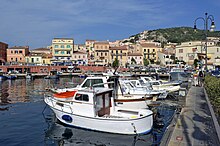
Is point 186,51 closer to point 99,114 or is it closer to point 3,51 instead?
point 3,51

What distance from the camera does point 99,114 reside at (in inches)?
590

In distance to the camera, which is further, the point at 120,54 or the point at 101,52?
the point at 120,54

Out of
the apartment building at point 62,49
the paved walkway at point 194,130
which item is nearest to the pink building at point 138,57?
the apartment building at point 62,49

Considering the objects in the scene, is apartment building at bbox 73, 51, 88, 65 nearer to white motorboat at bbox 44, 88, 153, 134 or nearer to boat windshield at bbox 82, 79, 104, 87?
boat windshield at bbox 82, 79, 104, 87

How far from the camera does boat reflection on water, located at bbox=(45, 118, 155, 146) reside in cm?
1296

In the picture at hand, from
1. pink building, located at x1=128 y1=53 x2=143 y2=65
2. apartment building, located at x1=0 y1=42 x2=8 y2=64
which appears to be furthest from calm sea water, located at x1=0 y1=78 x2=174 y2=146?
pink building, located at x1=128 y1=53 x2=143 y2=65

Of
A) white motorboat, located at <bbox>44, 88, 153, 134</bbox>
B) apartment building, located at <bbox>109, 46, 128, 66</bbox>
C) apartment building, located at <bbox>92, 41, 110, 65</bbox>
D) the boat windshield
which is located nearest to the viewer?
white motorboat, located at <bbox>44, 88, 153, 134</bbox>

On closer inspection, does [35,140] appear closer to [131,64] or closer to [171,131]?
[171,131]

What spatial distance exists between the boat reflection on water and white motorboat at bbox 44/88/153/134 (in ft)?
1.03

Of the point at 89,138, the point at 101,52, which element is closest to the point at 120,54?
the point at 101,52

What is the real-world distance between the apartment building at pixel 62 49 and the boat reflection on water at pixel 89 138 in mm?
81322

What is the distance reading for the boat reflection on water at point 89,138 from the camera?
12961mm

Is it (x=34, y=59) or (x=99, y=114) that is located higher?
(x=34, y=59)

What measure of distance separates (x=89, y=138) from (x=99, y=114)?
70.9 inches
